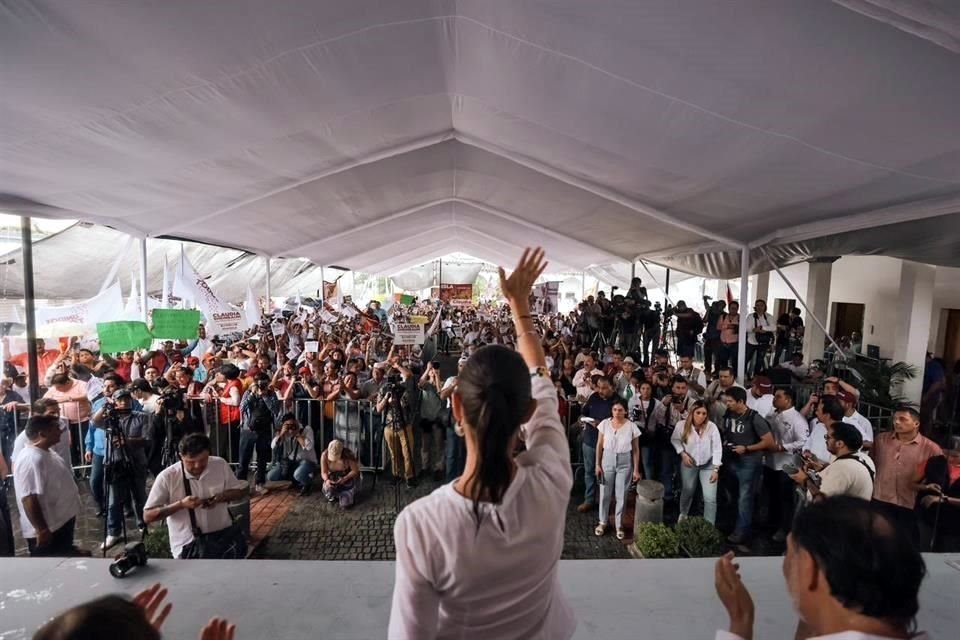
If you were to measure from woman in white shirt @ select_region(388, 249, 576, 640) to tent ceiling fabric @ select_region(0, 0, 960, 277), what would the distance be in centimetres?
215

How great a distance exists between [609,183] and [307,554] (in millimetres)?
5754

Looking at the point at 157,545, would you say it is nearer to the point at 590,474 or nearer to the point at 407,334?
the point at 590,474

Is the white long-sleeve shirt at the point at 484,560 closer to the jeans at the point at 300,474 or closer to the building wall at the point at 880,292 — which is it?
the jeans at the point at 300,474

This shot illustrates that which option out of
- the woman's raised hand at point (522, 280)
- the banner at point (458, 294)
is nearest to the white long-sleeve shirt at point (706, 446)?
the woman's raised hand at point (522, 280)

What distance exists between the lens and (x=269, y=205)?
342 inches

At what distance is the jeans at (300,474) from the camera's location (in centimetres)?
684

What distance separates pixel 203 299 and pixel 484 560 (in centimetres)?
844

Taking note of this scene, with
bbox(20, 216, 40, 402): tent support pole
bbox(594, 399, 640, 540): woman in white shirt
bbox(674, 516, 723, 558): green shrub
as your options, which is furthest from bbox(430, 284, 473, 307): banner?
bbox(674, 516, 723, 558): green shrub

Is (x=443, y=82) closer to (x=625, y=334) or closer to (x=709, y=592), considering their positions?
(x=709, y=592)

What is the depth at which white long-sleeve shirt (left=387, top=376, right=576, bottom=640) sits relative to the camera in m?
1.11

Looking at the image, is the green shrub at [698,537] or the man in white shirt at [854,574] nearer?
the man in white shirt at [854,574]

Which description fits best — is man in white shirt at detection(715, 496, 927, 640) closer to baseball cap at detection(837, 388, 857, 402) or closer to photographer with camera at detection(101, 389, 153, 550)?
baseball cap at detection(837, 388, 857, 402)

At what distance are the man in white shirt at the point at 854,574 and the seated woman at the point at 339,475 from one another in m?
5.81

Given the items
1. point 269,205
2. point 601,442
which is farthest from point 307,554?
point 269,205
